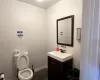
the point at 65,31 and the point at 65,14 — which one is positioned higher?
the point at 65,14

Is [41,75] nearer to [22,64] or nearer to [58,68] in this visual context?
[22,64]

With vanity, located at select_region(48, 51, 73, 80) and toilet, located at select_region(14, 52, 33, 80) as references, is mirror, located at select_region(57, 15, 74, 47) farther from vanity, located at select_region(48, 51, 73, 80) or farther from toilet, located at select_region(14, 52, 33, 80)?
toilet, located at select_region(14, 52, 33, 80)

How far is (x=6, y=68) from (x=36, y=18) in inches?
74.0

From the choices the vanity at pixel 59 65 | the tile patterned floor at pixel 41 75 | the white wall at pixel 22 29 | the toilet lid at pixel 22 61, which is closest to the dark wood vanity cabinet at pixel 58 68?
the vanity at pixel 59 65

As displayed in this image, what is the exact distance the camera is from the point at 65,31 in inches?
81.8

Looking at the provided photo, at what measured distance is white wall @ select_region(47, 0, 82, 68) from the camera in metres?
1.73

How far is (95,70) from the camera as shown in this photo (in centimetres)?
37

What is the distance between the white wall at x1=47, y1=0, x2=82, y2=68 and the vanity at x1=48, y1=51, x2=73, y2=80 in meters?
0.21

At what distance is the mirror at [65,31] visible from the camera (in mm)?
1893

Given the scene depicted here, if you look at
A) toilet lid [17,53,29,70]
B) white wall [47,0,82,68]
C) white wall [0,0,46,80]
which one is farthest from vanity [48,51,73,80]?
white wall [0,0,46,80]

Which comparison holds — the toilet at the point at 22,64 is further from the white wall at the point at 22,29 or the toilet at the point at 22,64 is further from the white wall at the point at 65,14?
the white wall at the point at 65,14

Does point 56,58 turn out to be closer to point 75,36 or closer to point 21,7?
point 75,36

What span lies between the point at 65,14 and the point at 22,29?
56.3 inches

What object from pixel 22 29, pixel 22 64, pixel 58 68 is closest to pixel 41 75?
pixel 22 64
